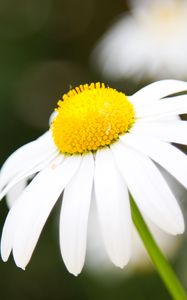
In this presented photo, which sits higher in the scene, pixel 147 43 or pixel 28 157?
pixel 28 157

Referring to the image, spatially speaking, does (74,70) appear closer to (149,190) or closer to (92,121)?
(92,121)

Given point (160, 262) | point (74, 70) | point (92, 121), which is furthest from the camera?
point (74, 70)

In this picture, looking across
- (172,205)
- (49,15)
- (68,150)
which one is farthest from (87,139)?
(49,15)

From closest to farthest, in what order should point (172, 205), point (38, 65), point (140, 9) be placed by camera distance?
point (172, 205) < point (140, 9) < point (38, 65)

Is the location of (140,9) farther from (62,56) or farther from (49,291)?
(49,291)

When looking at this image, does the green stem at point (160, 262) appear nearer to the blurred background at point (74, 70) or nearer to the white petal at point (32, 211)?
the white petal at point (32, 211)

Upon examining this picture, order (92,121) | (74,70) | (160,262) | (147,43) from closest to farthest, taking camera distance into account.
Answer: (160,262) → (92,121) → (147,43) → (74,70)

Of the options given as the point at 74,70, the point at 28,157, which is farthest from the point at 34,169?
the point at 74,70
